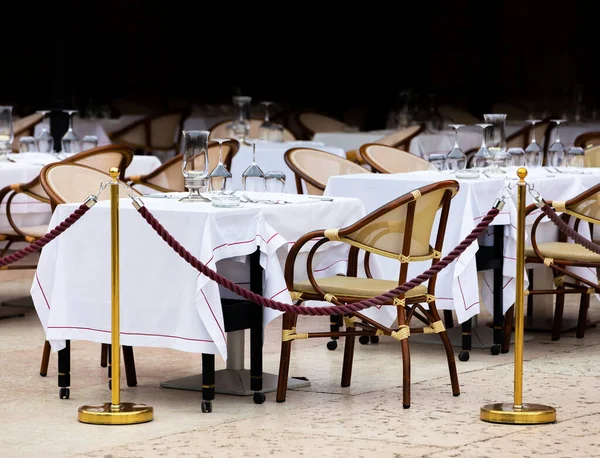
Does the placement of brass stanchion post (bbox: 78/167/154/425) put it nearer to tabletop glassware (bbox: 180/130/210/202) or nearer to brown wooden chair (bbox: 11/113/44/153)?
tabletop glassware (bbox: 180/130/210/202)

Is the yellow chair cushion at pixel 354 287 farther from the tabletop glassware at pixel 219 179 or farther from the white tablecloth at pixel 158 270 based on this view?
the tabletop glassware at pixel 219 179

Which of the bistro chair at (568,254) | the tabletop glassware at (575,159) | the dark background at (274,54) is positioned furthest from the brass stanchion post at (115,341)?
the dark background at (274,54)

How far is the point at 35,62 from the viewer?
11.7m

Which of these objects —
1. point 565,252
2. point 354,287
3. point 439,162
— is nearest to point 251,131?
point 439,162

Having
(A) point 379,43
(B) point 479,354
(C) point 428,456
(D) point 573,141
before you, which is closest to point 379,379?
(B) point 479,354

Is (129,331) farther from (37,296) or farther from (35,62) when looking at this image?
(35,62)

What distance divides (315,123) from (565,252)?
5.62 meters

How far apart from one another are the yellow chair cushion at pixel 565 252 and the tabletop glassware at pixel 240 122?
3928mm

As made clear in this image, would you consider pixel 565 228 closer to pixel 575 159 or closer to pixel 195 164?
pixel 195 164

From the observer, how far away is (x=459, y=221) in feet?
20.4

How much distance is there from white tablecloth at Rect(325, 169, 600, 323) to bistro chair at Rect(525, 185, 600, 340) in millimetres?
125

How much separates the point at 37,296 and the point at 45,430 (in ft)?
2.31

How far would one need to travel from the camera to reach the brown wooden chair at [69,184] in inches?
226

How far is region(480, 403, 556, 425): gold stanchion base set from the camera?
4.78m
